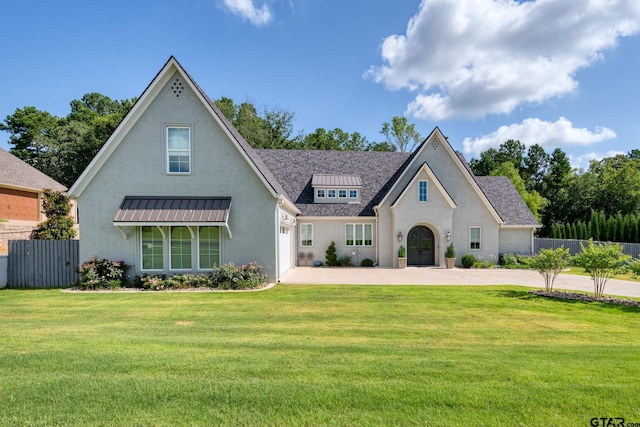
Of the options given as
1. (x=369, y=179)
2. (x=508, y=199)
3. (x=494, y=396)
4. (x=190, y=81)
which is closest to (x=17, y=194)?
(x=190, y=81)

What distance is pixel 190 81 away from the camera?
14266mm

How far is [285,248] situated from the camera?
18.1 m

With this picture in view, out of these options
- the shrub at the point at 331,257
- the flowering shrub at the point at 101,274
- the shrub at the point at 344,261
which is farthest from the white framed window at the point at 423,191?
the flowering shrub at the point at 101,274

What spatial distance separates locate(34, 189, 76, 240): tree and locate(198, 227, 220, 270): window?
47.8 feet

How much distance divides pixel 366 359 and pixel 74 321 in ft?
25.3

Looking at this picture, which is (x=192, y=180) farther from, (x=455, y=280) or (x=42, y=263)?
(x=455, y=280)

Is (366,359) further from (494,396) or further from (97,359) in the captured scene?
(97,359)

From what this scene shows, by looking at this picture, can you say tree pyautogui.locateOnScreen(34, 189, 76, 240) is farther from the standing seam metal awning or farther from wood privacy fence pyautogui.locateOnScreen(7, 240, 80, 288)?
the standing seam metal awning

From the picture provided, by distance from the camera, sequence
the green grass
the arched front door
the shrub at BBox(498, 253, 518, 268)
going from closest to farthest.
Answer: the green grass → the shrub at BBox(498, 253, 518, 268) → the arched front door

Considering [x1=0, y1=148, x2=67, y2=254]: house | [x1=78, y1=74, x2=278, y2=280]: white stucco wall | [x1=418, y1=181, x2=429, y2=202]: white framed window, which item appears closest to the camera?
[x1=78, y1=74, x2=278, y2=280]: white stucco wall

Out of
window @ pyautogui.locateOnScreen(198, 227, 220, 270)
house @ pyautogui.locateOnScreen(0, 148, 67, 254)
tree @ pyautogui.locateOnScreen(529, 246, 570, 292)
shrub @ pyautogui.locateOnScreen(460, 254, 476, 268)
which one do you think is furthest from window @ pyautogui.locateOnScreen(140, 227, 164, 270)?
shrub @ pyautogui.locateOnScreen(460, 254, 476, 268)

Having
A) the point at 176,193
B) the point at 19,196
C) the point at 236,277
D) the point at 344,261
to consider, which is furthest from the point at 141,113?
the point at 19,196

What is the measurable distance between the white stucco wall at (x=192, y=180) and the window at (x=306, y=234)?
7.60 metres

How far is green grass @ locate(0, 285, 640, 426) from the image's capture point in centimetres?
397
